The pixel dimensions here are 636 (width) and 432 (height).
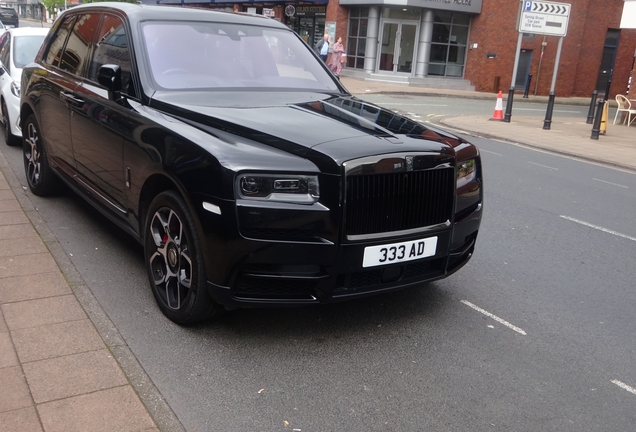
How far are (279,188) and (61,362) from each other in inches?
59.1

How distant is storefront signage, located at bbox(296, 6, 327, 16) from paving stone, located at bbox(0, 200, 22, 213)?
32.0 meters

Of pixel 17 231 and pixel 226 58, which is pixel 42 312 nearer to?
pixel 17 231

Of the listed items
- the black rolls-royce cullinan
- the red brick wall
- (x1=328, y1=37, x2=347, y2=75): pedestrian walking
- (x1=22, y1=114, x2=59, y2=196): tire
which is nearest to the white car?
(x1=22, y1=114, x2=59, y2=196): tire

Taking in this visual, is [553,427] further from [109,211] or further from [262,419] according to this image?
[109,211]

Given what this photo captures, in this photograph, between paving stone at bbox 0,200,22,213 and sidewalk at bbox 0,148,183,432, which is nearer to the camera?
sidewalk at bbox 0,148,183,432

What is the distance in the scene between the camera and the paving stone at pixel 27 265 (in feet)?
15.6

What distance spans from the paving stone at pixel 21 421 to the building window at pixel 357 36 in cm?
3184

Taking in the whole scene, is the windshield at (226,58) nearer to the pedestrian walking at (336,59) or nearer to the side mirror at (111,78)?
the side mirror at (111,78)

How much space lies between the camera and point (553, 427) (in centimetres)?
329

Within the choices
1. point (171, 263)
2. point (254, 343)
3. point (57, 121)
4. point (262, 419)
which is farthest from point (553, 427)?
point (57, 121)

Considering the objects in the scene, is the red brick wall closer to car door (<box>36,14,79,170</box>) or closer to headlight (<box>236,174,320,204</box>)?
car door (<box>36,14,79,170</box>)

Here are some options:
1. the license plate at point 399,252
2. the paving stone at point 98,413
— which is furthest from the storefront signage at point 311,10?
the paving stone at point 98,413

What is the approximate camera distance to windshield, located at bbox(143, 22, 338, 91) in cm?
478

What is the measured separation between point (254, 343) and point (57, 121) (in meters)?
3.27
